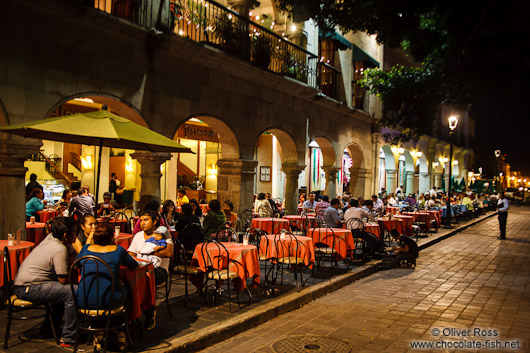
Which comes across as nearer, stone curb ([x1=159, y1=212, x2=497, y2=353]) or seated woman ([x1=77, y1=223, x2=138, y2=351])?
seated woman ([x1=77, y1=223, x2=138, y2=351])

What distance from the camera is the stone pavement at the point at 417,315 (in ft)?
17.4

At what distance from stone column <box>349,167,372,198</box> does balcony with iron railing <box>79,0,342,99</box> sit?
417 centimetres

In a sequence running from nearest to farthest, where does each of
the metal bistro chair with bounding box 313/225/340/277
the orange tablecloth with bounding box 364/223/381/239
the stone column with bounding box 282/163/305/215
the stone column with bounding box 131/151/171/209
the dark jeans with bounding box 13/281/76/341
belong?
1. the dark jeans with bounding box 13/281/76/341
2. the metal bistro chair with bounding box 313/225/340/277
3. the stone column with bounding box 131/151/171/209
4. the orange tablecloth with bounding box 364/223/381/239
5. the stone column with bounding box 282/163/305/215

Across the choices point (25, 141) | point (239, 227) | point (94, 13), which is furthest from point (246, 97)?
point (25, 141)

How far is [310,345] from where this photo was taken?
5.19 meters

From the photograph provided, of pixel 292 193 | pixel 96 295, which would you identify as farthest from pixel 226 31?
pixel 96 295

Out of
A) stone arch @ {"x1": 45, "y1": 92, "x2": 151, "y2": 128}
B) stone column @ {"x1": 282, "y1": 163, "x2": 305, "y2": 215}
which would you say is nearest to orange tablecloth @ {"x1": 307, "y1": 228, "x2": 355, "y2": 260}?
stone arch @ {"x1": 45, "y1": 92, "x2": 151, "y2": 128}

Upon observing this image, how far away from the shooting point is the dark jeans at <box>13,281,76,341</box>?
4504 mm

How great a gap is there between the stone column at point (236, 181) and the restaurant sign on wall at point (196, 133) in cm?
426

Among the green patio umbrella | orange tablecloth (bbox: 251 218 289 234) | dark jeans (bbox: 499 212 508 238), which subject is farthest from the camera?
dark jeans (bbox: 499 212 508 238)

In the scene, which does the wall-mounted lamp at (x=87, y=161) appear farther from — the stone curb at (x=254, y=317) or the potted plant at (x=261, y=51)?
the stone curb at (x=254, y=317)

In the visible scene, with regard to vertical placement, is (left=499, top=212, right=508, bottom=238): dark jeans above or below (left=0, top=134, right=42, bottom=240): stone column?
below

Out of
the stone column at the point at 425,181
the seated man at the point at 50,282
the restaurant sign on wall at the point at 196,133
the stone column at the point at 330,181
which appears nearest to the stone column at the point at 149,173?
the seated man at the point at 50,282

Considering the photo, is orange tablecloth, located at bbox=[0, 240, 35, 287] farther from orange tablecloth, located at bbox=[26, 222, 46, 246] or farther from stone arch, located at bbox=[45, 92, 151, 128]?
stone arch, located at bbox=[45, 92, 151, 128]
